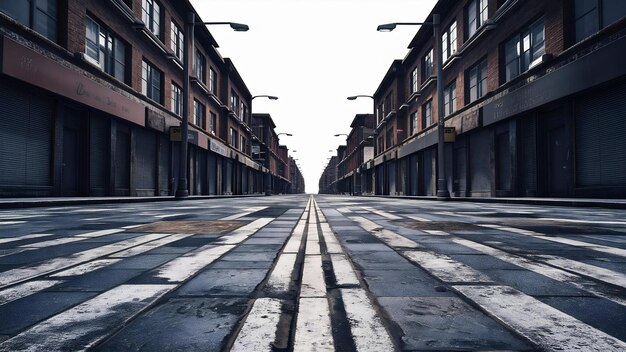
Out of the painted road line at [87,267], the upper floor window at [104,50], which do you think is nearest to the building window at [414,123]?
the upper floor window at [104,50]

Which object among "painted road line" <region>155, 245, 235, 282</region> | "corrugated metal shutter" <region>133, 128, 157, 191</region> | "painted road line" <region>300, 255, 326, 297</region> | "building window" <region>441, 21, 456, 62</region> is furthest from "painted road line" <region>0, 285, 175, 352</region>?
"building window" <region>441, 21, 456, 62</region>

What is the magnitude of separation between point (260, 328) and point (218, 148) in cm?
3188

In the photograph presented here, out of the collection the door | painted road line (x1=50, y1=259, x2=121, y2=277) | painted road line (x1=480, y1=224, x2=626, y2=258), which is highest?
the door

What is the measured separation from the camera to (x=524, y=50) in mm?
16859

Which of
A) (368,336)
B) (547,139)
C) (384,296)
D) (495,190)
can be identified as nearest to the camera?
(368,336)

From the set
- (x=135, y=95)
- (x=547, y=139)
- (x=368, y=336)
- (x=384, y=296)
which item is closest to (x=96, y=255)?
(x=384, y=296)

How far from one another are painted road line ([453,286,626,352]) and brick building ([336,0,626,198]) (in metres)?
12.9

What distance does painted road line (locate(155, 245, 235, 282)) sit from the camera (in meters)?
2.32

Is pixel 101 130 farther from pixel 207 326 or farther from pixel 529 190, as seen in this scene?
pixel 529 190

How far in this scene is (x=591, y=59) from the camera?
476 inches

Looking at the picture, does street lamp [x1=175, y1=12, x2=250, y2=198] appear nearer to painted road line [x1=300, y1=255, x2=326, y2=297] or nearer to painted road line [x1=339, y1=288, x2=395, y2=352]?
painted road line [x1=300, y1=255, x2=326, y2=297]

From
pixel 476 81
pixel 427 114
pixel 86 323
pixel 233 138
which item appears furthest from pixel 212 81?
pixel 86 323

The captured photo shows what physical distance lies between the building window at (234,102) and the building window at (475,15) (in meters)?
25.8

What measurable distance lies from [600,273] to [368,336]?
1.90 m
